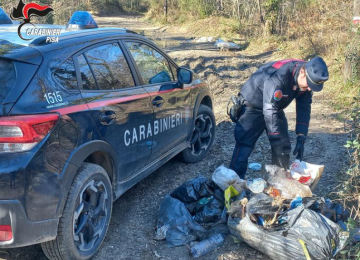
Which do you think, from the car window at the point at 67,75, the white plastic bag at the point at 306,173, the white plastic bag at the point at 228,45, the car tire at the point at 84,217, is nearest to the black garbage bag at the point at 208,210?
the white plastic bag at the point at 306,173

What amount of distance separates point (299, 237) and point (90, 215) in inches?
65.9

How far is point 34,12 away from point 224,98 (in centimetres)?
493

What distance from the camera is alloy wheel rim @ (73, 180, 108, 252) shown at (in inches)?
124

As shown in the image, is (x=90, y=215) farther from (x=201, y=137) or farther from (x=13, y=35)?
(x=201, y=137)

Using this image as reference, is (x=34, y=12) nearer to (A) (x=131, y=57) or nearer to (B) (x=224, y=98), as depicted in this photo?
(A) (x=131, y=57)

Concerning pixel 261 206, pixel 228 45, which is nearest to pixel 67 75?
pixel 261 206

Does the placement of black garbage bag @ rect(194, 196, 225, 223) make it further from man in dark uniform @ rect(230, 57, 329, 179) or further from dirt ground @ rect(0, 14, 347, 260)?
man in dark uniform @ rect(230, 57, 329, 179)

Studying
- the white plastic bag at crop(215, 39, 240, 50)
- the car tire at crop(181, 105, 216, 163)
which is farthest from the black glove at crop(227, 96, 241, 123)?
the white plastic bag at crop(215, 39, 240, 50)

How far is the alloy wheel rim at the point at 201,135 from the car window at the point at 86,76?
6.98 ft

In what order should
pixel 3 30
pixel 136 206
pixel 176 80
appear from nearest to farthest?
1. pixel 3 30
2. pixel 136 206
3. pixel 176 80

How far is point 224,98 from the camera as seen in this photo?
29.4 ft

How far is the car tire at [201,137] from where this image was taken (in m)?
5.33

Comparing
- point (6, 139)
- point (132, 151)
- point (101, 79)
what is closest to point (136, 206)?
point (132, 151)

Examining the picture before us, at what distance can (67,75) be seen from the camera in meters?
3.17
